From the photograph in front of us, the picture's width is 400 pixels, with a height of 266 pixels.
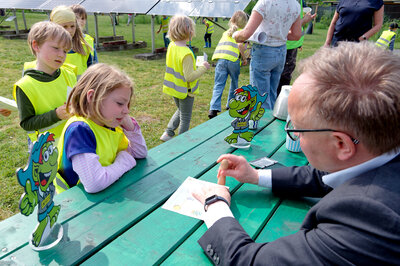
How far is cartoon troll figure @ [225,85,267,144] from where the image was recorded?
2074 millimetres

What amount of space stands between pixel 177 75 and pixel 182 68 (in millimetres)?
109

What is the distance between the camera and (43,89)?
2232 millimetres

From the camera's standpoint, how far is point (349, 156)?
2.98ft

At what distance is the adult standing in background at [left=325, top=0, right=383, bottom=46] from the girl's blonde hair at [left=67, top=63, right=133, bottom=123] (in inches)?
139

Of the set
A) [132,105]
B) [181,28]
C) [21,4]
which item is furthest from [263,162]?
[21,4]

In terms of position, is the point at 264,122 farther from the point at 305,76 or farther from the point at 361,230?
the point at 361,230

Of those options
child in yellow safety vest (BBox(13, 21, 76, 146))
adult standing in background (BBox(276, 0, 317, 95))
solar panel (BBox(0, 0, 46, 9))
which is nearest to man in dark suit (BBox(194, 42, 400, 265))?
child in yellow safety vest (BBox(13, 21, 76, 146))

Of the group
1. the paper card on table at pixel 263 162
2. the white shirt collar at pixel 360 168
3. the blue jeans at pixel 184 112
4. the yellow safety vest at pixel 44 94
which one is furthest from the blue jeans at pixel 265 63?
the white shirt collar at pixel 360 168

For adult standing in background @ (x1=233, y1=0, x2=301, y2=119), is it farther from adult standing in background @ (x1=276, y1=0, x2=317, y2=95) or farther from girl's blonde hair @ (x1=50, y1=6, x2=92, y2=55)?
girl's blonde hair @ (x1=50, y1=6, x2=92, y2=55)

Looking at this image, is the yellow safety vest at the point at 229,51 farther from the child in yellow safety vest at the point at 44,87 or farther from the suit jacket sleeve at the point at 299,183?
the suit jacket sleeve at the point at 299,183

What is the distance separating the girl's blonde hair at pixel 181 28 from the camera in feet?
12.0

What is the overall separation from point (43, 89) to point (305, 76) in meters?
1.94

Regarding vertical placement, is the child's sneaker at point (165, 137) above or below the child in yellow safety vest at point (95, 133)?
below

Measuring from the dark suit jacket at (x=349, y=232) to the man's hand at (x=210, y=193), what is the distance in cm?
36
